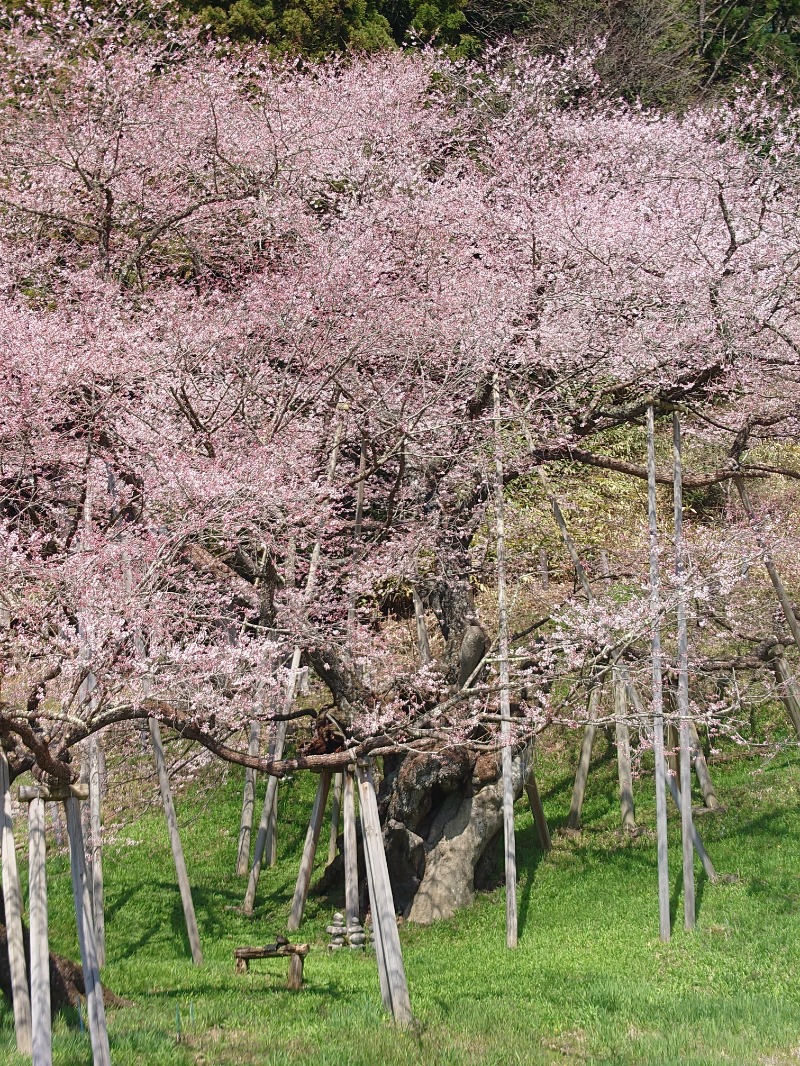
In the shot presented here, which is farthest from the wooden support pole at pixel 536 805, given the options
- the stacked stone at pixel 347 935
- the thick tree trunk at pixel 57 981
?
the thick tree trunk at pixel 57 981

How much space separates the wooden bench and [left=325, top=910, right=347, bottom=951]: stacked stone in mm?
857

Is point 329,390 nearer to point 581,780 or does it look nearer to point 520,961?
point 581,780

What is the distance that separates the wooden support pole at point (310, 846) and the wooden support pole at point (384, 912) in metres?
1.28

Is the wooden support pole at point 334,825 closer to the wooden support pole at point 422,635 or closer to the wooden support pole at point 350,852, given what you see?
the wooden support pole at point 422,635

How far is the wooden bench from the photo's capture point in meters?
7.46

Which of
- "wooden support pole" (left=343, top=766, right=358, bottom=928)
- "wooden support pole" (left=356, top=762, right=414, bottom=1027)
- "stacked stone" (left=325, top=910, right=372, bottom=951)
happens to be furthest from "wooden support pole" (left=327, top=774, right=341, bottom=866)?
"wooden support pole" (left=356, top=762, right=414, bottom=1027)

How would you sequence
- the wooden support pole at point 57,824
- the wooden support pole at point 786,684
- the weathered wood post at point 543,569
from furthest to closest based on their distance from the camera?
1. the weathered wood post at point 543,569
2. the wooden support pole at point 786,684
3. the wooden support pole at point 57,824

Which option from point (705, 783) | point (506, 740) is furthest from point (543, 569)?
point (506, 740)

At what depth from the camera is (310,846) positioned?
28.6 feet

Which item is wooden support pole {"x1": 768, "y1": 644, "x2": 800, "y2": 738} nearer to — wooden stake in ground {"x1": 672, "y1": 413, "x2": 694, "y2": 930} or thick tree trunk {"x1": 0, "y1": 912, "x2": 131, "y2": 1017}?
wooden stake in ground {"x1": 672, "y1": 413, "x2": 694, "y2": 930}

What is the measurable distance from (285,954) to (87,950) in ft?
8.64

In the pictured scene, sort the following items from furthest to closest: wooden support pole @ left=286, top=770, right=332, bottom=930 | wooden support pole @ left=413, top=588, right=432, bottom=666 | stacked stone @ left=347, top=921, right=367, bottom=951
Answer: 1. wooden support pole @ left=413, top=588, right=432, bottom=666
2. stacked stone @ left=347, top=921, right=367, bottom=951
3. wooden support pole @ left=286, top=770, right=332, bottom=930

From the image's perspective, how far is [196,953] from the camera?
8.61m

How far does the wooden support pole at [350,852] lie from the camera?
24.2 ft
